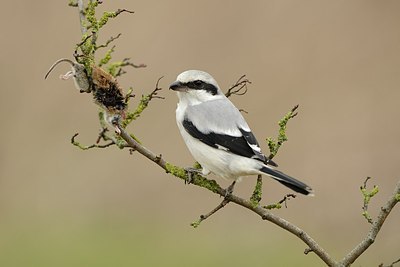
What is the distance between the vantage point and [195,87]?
3.57m

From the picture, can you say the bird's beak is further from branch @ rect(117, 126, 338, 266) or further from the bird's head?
branch @ rect(117, 126, 338, 266)

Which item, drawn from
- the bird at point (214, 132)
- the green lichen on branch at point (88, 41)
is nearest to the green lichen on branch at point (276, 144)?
the bird at point (214, 132)

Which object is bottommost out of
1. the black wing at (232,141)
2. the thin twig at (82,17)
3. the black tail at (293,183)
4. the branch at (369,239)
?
the branch at (369,239)

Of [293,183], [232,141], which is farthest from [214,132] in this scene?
[293,183]

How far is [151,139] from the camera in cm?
838

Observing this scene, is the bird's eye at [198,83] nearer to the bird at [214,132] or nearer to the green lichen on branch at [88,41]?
the bird at [214,132]

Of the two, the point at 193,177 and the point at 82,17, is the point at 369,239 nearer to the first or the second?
the point at 193,177

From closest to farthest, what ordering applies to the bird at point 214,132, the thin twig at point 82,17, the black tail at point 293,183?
the thin twig at point 82,17
the black tail at point 293,183
the bird at point 214,132

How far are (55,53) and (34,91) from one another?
1.68 ft

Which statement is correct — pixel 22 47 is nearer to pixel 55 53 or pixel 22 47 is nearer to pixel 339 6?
pixel 55 53

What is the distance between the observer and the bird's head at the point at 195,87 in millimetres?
3496

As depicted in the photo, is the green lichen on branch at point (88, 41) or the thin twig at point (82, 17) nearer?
the green lichen on branch at point (88, 41)

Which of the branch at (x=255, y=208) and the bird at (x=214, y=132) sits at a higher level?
the bird at (x=214, y=132)

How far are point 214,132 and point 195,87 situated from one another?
255mm
